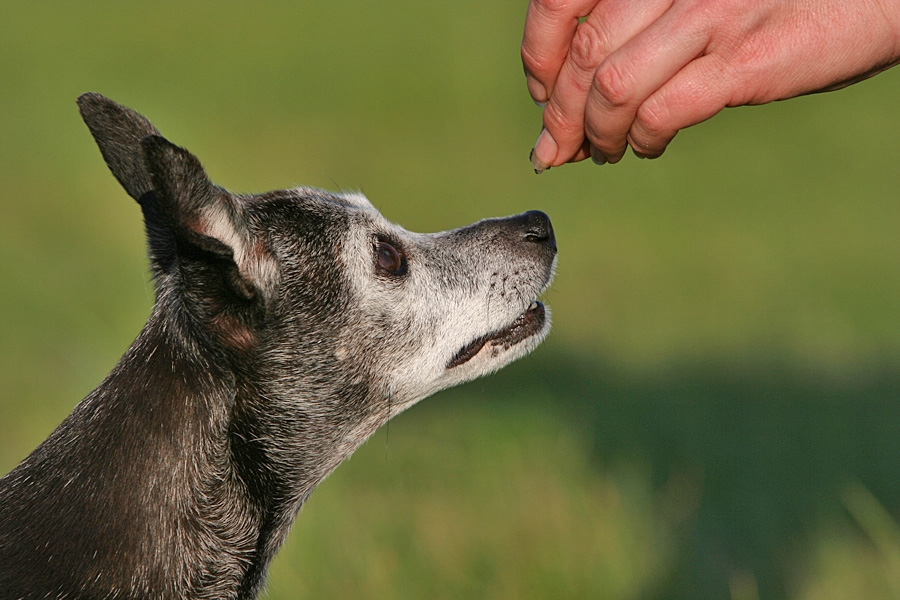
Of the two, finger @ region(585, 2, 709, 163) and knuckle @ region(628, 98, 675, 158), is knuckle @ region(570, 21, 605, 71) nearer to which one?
finger @ region(585, 2, 709, 163)

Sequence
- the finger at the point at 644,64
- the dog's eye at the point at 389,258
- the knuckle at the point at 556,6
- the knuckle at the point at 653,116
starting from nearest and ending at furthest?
1. the finger at the point at 644,64
2. the knuckle at the point at 653,116
3. the knuckle at the point at 556,6
4. the dog's eye at the point at 389,258

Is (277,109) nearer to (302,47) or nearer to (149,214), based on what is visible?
(302,47)

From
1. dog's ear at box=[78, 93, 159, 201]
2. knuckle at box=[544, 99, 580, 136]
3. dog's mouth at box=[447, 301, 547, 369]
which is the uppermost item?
dog's ear at box=[78, 93, 159, 201]

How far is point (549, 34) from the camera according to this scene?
11.9 ft

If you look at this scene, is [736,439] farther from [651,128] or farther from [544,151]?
[651,128]

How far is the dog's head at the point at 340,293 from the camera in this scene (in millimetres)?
3561

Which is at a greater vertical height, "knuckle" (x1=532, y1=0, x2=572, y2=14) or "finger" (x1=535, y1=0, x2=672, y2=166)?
"knuckle" (x1=532, y1=0, x2=572, y2=14)

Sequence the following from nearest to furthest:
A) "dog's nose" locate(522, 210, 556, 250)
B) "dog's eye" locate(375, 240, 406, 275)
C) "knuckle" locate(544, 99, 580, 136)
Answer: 1. "knuckle" locate(544, 99, 580, 136)
2. "dog's eye" locate(375, 240, 406, 275)
3. "dog's nose" locate(522, 210, 556, 250)

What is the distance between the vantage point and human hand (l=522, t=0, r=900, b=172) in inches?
128

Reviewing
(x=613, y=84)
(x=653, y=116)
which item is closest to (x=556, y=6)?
(x=613, y=84)

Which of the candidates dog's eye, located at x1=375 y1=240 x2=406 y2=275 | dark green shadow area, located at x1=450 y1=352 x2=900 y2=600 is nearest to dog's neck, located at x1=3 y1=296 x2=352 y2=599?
dog's eye, located at x1=375 y1=240 x2=406 y2=275

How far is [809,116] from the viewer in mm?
12961

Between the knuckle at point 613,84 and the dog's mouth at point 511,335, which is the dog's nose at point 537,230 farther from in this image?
the knuckle at point 613,84

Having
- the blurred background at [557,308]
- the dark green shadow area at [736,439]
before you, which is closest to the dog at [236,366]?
the blurred background at [557,308]
